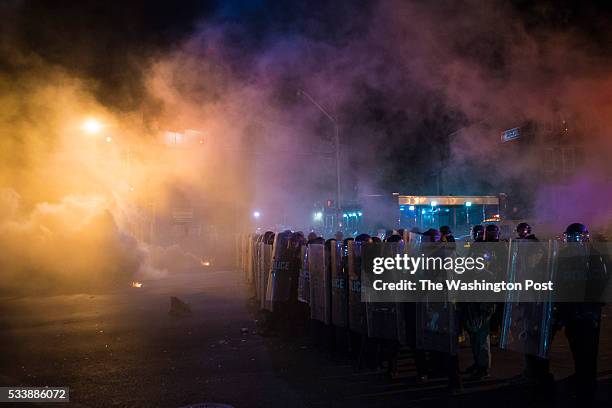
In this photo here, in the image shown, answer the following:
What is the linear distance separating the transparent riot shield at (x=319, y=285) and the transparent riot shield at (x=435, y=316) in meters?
1.31

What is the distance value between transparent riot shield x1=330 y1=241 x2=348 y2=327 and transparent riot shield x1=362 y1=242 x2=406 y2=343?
0.42 metres

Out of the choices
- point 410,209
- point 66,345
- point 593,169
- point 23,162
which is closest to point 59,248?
point 23,162

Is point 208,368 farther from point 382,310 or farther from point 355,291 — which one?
point 382,310

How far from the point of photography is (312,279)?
5617 mm

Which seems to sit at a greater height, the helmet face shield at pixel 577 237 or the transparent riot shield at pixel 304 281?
the helmet face shield at pixel 577 237

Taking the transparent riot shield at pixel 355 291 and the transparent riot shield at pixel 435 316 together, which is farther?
the transparent riot shield at pixel 355 291

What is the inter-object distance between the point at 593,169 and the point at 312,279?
12258 mm

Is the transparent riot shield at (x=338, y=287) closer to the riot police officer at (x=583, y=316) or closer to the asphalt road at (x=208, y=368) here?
the asphalt road at (x=208, y=368)

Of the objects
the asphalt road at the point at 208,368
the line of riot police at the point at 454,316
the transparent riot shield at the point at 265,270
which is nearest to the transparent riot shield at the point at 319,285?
the line of riot police at the point at 454,316

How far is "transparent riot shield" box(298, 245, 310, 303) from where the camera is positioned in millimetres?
5871

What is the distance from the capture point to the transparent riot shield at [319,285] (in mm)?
5223

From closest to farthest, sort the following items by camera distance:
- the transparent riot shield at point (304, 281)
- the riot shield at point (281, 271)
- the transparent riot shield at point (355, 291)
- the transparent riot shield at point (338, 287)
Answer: the transparent riot shield at point (355, 291), the transparent riot shield at point (338, 287), the transparent riot shield at point (304, 281), the riot shield at point (281, 271)

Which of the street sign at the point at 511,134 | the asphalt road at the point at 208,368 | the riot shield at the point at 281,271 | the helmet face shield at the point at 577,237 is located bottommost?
the asphalt road at the point at 208,368

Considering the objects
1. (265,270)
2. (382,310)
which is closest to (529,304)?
(382,310)
